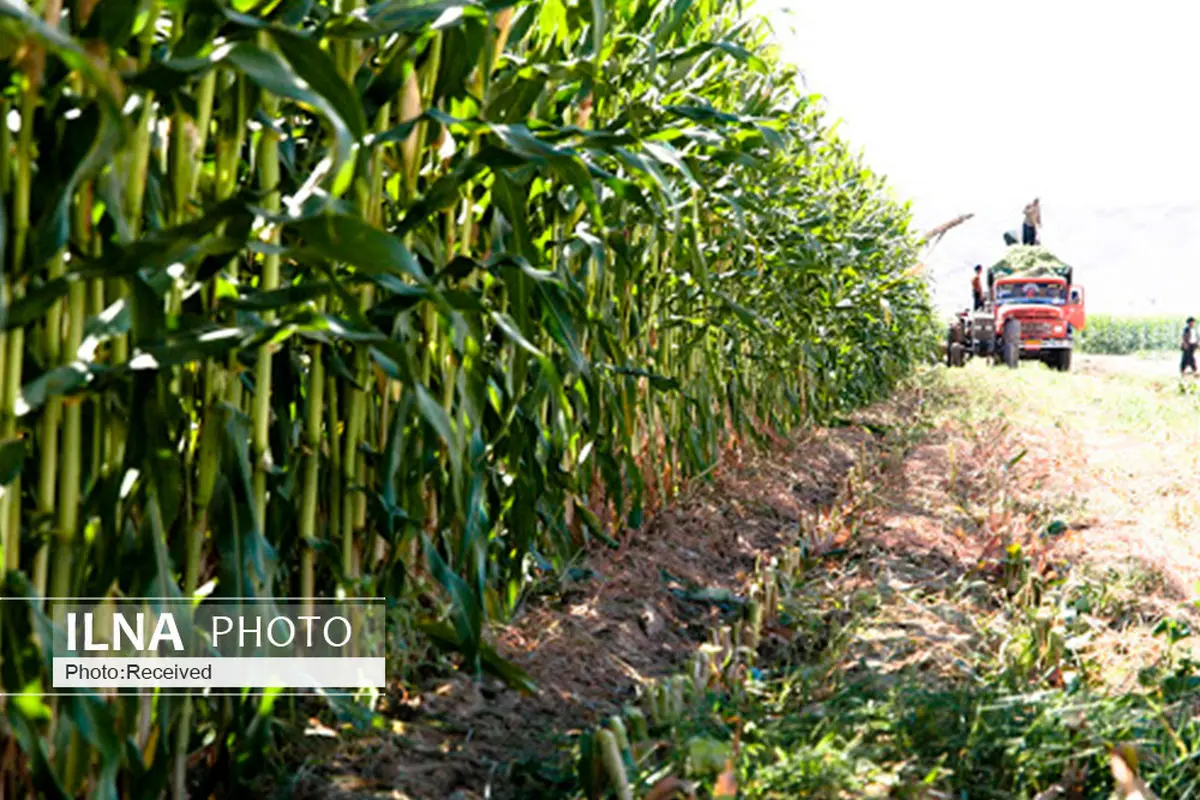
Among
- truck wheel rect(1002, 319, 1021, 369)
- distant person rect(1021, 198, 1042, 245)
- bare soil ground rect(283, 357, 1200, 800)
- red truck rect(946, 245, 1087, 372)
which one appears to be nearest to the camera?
bare soil ground rect(283, 357, 1200, 800)

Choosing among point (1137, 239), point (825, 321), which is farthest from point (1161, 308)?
point (825, 321)

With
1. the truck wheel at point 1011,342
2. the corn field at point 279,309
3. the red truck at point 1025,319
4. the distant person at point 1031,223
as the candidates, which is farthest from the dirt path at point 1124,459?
the distant person at point 1031,223

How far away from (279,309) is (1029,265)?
1816 centimetres

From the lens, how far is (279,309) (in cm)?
156

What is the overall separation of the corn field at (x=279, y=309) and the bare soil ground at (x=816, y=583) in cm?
16

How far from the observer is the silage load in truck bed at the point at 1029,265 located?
57.3 feet

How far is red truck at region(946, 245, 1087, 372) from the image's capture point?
1658 cm

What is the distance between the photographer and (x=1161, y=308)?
11069cm

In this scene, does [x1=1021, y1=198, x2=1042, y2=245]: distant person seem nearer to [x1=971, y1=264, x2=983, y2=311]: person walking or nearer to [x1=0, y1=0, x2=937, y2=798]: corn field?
[x1=971, y1=264, x2=983, y2=311]: person walking

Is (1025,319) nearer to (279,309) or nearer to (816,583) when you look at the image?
(816,583)

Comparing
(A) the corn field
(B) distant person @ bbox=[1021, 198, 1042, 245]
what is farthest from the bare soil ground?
(B) distant person @ bbox=[1021, 198, 1042, 245]

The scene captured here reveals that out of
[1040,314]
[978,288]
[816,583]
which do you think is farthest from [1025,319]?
[816,583]

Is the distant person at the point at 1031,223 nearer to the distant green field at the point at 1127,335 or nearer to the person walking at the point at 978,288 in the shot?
the person walking at the point at 978,288

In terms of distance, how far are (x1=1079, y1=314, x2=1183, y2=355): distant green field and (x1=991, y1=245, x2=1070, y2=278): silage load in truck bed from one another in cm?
2536
